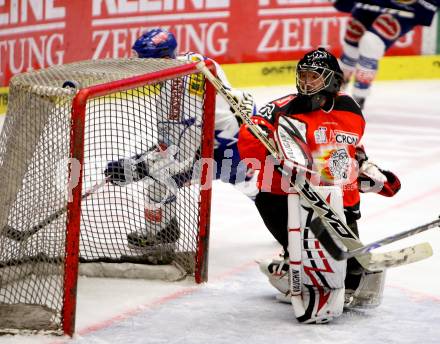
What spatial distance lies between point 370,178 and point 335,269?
41 cm

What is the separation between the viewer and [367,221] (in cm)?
598

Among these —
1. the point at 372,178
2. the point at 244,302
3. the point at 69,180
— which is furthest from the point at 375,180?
the point at 69,180

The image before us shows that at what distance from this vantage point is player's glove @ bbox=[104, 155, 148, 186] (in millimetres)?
5102

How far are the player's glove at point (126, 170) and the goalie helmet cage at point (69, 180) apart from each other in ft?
0.12

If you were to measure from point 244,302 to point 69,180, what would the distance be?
99 centimetres

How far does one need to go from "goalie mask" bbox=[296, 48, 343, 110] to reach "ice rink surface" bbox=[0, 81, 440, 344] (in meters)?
0.81

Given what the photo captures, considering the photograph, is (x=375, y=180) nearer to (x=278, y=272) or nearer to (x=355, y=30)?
(x=278, y=272)

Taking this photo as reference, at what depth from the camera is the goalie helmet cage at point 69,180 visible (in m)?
4.07

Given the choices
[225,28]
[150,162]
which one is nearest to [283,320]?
[150,162]

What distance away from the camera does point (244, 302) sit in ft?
15.2

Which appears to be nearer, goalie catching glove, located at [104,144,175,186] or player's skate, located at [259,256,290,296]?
player's skate, located at [259,256,290,296]

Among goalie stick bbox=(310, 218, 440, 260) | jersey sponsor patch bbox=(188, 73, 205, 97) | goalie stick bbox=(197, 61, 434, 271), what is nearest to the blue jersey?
jersey sponsor patch bbox=(188, 73, 205, 97)

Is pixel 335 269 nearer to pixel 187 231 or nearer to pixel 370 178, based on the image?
pixel 370 178

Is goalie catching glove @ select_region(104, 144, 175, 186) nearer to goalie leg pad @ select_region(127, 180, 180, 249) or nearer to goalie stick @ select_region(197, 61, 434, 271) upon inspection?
goalie leg pad @ select_region(127, 180, 180, 249)
